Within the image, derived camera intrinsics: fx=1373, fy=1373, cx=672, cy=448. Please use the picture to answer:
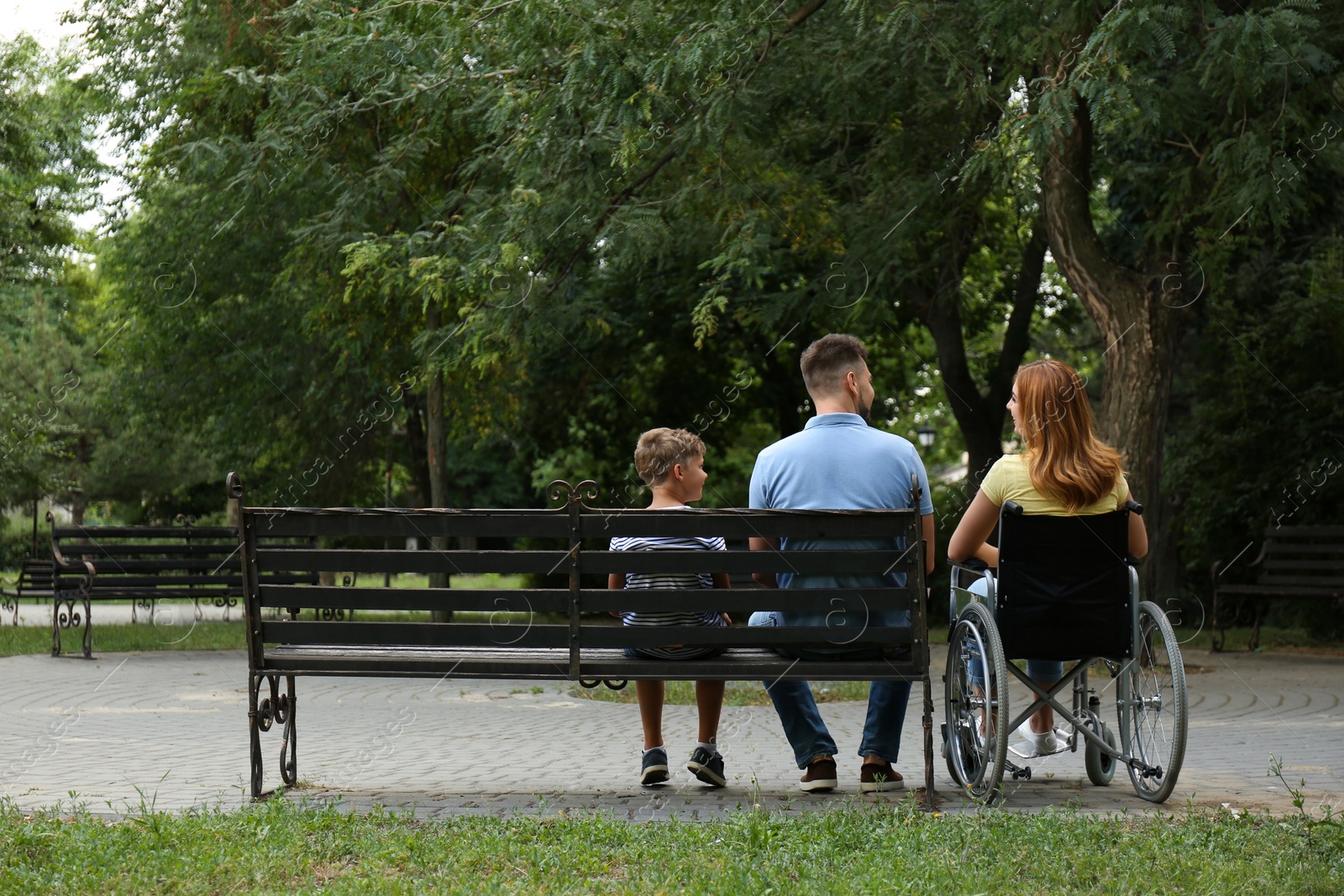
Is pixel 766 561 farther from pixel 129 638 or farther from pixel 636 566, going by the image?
pixel 129 638

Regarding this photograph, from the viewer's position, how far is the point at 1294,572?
14367 millimetres

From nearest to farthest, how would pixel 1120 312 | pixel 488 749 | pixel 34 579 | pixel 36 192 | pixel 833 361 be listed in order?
pixel 833 361, pixel 488 749, pixel 1120 312, pixel 34 579, pixel 36 192

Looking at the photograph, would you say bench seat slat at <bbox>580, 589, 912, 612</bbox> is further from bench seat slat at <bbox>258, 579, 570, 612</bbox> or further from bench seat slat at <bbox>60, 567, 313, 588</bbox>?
bench seat slat at <bbox>60, 567, 313, 588</bbox>

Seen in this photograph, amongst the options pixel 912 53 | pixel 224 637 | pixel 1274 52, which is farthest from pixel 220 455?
pixel 1274 52

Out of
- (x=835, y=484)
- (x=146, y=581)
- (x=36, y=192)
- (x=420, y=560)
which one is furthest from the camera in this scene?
(x=36, y=192)

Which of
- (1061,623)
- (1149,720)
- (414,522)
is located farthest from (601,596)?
(1149,720)

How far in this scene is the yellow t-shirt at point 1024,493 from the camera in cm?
526

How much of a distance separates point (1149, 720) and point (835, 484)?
156cm

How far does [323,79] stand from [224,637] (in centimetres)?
681

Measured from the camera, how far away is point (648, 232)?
36.4 feet

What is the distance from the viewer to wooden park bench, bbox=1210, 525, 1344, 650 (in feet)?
44.0

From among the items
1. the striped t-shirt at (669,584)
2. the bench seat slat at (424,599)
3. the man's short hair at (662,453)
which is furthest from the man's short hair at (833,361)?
the bench seat slat at (424,599)

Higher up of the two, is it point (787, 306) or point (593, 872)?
point (787, 306)

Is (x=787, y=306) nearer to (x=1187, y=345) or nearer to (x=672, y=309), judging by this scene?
(x=672, y=309)
